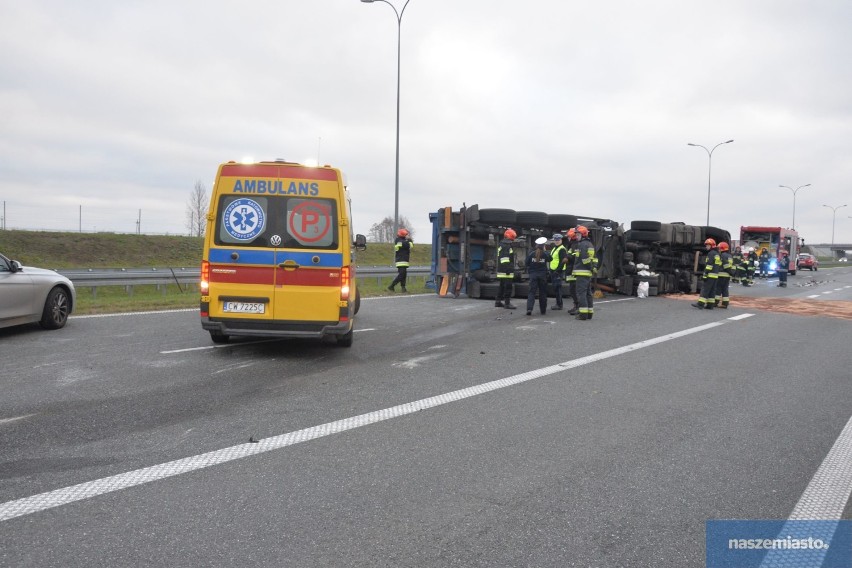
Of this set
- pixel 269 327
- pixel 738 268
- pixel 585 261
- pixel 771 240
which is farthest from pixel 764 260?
pixel 269 327

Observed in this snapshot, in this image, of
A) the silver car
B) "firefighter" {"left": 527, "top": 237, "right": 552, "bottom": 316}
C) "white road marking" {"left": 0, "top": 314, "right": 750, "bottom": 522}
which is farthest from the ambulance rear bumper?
"firefighter" {"left": 527, "top": 237, "right": 552, "bottom": 316}

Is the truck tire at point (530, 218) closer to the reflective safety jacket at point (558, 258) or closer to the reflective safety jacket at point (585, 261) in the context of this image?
the reflective safety jacket at point (558, 258)

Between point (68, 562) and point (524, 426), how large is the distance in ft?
10.6

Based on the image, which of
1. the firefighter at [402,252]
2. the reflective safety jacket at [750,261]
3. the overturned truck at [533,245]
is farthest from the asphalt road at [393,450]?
the reflective safety jacket at [750,261]

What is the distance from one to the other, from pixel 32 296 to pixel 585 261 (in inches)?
366

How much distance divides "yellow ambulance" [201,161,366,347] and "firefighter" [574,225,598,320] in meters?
6.12

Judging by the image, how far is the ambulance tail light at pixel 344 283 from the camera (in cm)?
764

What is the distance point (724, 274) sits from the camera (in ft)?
51.6

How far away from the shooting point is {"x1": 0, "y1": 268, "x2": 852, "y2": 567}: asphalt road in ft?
10.2

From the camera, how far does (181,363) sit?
720cm

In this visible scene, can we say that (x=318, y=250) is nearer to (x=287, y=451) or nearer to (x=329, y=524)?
(x=287, y=451)

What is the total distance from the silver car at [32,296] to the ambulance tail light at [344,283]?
4.51 metres

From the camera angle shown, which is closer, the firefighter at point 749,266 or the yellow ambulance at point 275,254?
the yellow ambulance at point 275,254

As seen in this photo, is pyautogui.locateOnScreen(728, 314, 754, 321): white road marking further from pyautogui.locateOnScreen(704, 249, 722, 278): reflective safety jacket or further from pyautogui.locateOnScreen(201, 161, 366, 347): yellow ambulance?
pyautogui.locateOnScreen(201, 161, 366, 347): yellow ambulance
